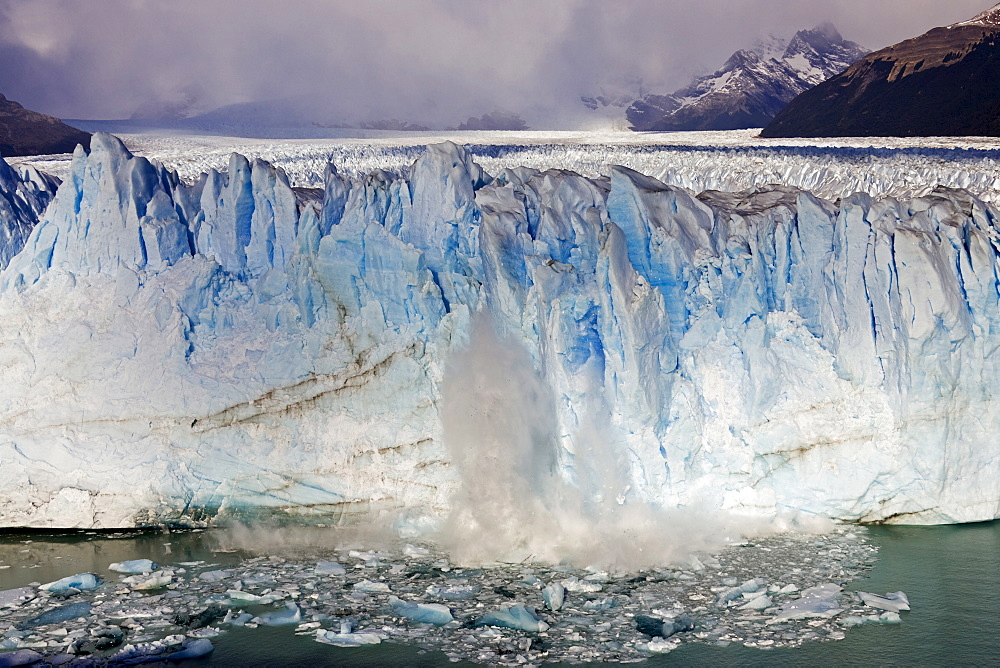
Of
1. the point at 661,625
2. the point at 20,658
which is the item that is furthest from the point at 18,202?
the point at 661,625

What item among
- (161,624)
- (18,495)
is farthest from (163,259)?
(161,624)

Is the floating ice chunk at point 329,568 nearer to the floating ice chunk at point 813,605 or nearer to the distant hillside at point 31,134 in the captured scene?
the floating ice chunk at point 813,605

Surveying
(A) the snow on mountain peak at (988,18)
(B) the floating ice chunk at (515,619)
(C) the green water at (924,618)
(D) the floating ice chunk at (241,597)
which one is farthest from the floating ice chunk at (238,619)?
(A) the snow on mountain peak at (988,18)

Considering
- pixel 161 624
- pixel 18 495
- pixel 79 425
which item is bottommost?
pixel 161 624

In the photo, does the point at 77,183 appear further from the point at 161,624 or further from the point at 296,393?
the point at 161,624

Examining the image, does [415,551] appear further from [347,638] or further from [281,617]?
[347,638]

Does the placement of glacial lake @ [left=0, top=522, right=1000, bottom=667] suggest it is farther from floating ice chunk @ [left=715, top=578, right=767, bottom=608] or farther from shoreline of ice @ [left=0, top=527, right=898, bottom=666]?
floating ice chunk @ [left=715, top=578, right=767, bottom=608]
